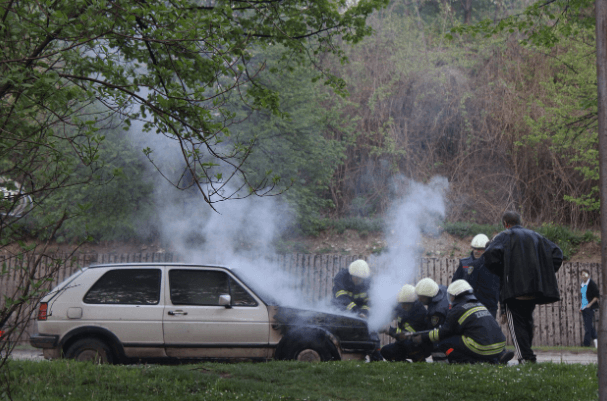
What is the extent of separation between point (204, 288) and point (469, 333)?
3.70 meters

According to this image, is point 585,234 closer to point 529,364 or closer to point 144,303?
point 529,364

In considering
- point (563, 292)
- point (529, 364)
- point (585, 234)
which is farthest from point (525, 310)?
point (585, 234)

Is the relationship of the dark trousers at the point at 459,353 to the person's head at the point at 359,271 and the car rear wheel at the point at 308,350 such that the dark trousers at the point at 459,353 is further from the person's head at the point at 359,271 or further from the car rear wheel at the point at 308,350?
the person's head at the point at 359,271

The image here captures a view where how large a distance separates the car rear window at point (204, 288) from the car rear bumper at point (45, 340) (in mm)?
1655

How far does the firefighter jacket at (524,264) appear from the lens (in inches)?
293

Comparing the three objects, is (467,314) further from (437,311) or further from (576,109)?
(576,109)

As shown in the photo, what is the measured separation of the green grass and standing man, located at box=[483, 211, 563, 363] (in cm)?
52

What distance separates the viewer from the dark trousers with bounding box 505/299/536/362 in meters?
7.59

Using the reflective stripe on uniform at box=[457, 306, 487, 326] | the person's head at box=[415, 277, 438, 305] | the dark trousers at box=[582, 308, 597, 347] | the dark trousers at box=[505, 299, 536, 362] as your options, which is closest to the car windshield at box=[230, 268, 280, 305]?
the person's head at box=[415, 277, 438, 305]

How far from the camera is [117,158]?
1633cm

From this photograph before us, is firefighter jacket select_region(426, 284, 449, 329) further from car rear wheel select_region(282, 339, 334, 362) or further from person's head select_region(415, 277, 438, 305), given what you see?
car rear wheel select_region(282, 339, 334, 362)

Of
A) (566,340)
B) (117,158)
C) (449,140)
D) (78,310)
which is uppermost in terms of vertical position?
(449,140)

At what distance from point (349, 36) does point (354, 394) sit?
205 inches

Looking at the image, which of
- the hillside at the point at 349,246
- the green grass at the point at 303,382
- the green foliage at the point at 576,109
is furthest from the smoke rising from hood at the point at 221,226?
the green grass at the point at 303,382
